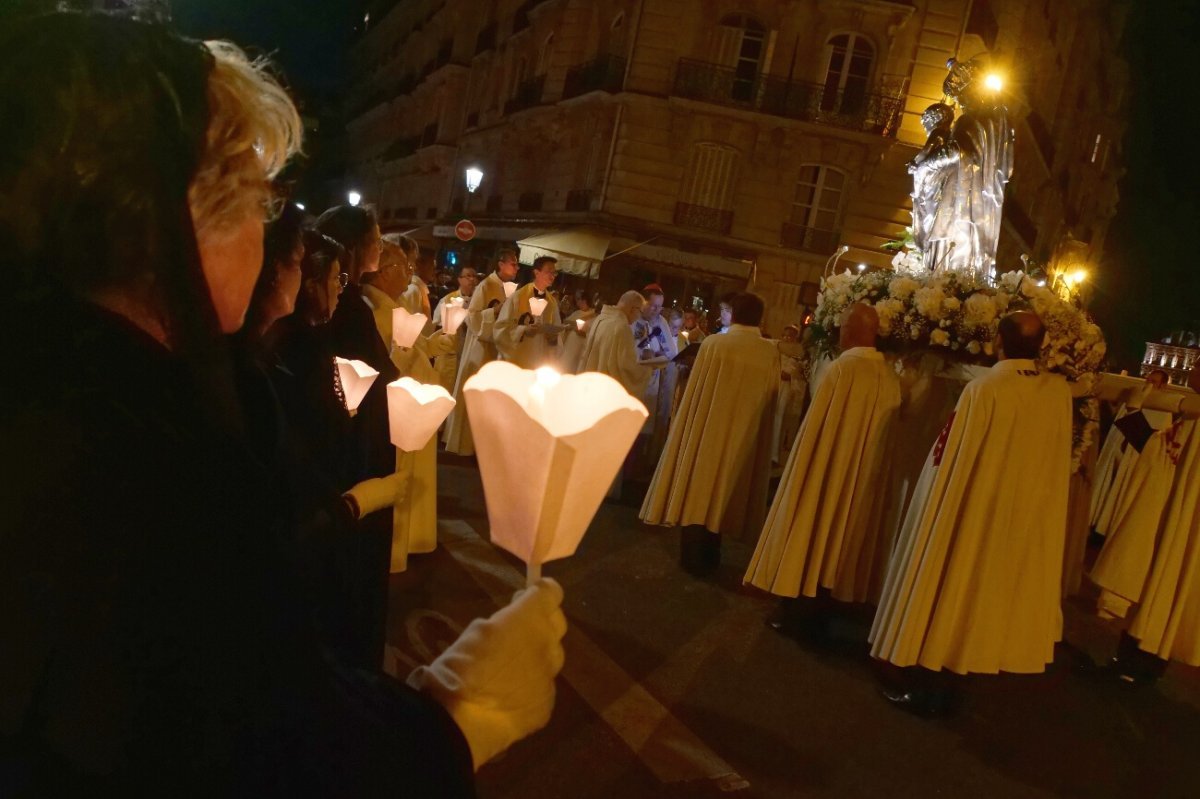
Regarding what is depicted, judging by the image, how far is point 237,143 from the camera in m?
0.93

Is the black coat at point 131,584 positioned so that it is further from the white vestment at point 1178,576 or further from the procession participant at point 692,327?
the procession participant at point 692,327

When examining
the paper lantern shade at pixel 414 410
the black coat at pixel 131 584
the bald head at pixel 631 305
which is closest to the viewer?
the black coat at pixel 131 584

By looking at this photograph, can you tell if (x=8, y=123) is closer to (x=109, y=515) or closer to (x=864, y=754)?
(x=109, y=515)

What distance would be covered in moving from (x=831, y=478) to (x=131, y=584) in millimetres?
4628

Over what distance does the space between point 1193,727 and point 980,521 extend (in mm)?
2306

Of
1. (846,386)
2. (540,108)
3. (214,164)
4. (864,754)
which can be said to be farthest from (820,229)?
(214,164)

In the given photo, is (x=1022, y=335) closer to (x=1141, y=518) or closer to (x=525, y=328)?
(x=1141, y=518)

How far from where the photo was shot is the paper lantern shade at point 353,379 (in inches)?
107

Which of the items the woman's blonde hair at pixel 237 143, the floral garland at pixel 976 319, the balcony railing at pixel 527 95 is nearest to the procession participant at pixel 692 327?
the floral garland at pixel 976 319

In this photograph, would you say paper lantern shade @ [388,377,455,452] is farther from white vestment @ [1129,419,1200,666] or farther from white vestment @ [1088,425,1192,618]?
white vestment @ [1129,419,1200,666]

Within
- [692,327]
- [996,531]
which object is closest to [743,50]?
[692,327]

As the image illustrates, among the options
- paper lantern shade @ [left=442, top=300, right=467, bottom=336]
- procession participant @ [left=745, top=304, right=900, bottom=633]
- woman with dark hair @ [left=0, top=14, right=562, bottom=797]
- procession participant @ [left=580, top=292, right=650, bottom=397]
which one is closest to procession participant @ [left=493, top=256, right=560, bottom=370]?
procession participant @ [left=580, top=292, right=650, bottom=397]

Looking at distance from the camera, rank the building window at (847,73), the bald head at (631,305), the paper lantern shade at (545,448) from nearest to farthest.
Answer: the paper lantern shade at (545,448) < the bald head at (631,305) < the building window at (847,73)

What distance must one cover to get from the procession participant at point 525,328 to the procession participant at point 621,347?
0.51 metres
